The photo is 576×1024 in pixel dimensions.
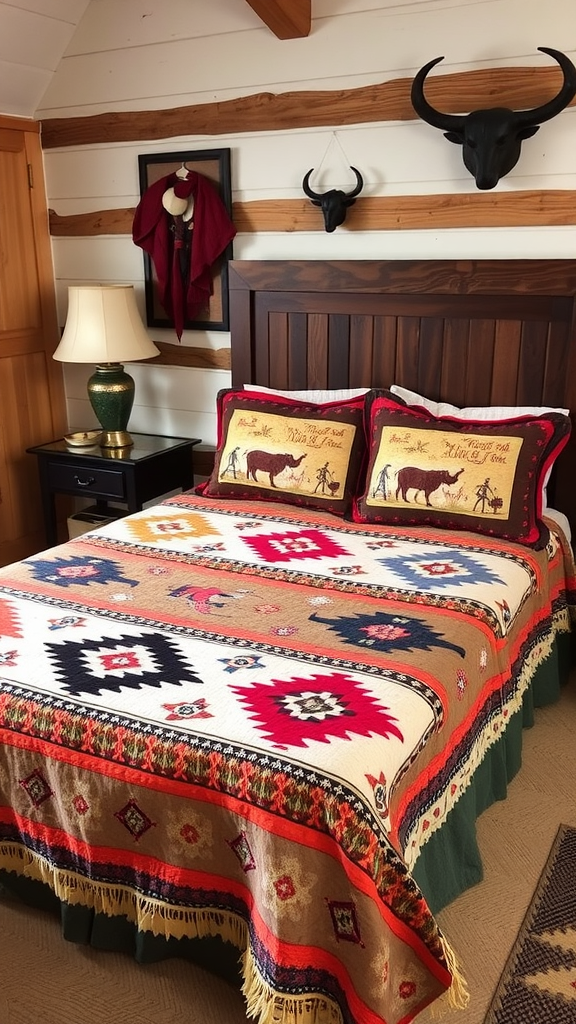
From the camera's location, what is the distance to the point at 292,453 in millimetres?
3068

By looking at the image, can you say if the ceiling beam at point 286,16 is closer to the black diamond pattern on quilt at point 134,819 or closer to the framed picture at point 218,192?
the framed picture at point 218,192

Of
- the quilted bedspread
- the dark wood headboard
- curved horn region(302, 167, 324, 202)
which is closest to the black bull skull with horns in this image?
the dark wood headboard

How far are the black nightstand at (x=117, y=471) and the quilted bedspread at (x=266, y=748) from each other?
3.64 feet

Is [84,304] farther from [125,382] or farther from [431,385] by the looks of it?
[431,385]

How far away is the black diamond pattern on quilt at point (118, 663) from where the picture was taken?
1862 mm

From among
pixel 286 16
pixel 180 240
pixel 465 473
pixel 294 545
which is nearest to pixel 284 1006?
pixel 294 545

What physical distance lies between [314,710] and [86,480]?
2196mm

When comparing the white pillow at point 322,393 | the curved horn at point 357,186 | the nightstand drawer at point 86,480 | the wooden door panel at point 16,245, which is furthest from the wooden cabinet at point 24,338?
the curved horn at point 357,186

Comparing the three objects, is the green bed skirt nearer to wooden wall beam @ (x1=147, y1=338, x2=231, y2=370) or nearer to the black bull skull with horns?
the black bull skull with horns

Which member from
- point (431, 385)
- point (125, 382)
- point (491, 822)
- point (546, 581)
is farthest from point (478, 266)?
point (491, 822)

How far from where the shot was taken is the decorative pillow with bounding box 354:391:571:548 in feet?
8.93

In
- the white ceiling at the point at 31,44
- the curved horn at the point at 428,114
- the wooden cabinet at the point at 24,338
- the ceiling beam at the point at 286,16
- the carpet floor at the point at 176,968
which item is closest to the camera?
the carpet floor at the point at 176,968

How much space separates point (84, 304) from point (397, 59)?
1497 mm

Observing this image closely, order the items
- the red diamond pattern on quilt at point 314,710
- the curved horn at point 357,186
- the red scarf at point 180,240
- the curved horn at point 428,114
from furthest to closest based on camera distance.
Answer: the red scarf at point 180,240 → the curved horn at point 357,186 → the curved horn at point 428,114 → the red diamond pattern on quilt at point 314,710
